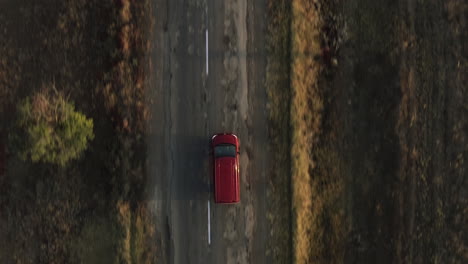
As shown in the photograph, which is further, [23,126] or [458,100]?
[458,100]

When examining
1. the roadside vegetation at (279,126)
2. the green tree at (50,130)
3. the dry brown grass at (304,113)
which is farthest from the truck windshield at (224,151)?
the green tree at (50,130)

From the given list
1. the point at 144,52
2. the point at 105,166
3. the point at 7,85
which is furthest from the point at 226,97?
the point at 7,85

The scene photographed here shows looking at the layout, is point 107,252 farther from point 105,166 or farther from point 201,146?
point 201,146

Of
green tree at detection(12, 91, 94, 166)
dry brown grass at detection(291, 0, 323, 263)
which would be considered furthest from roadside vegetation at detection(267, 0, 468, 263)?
green tree at detection(12, 91, 94, 166)

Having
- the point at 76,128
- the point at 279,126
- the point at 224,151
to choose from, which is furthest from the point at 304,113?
the point at 76,128

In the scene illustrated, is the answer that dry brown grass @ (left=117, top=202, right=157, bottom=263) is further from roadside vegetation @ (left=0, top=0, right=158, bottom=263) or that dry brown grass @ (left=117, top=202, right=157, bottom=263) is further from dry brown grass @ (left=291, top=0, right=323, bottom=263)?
dry brown grass @ (left=291, top=0, right=323, bottom=263)

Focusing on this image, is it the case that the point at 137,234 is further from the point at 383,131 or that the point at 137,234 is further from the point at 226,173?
the point at 383,131
